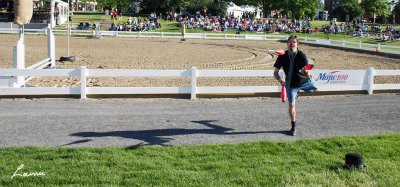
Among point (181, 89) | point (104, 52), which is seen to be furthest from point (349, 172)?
point (104, 52)

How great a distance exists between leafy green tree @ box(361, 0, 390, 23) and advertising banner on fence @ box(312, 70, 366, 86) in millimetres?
80068

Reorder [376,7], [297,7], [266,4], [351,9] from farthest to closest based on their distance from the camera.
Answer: [351,9] → [376,7] → [266,4] → [297,7]

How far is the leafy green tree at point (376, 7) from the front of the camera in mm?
87062

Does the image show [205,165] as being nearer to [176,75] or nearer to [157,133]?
[157,133]

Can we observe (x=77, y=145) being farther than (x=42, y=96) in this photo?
No

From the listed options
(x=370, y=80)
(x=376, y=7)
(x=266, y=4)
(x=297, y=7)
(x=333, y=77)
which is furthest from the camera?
(x=376, y=7)

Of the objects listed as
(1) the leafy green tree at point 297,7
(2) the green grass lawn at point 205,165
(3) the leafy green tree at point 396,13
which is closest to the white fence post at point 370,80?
(2) the green grass lawn at point 205,165

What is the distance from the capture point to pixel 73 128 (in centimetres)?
835

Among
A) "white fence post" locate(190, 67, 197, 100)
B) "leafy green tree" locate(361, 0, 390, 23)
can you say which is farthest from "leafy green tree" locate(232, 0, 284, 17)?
"white fence post" locate(190, 67, 197, 100)

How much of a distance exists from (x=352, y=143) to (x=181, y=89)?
5298mm

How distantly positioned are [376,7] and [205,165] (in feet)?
294

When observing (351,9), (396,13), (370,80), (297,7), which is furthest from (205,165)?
(396,13)

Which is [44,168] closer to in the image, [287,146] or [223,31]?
[287,146]

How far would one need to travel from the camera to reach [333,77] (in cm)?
1324
